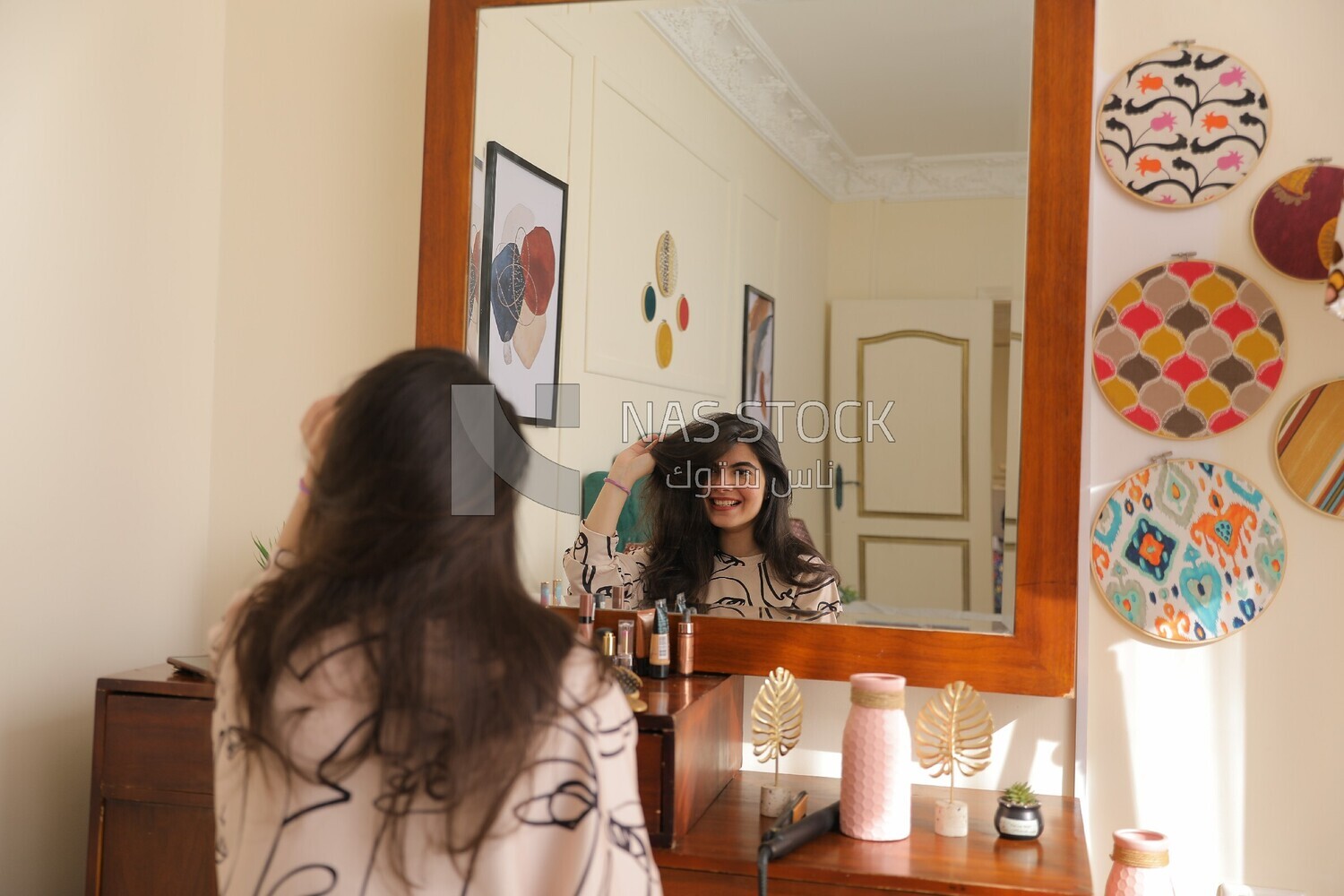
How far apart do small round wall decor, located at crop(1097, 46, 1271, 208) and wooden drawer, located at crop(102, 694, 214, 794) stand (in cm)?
162

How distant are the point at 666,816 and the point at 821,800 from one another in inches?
12.5

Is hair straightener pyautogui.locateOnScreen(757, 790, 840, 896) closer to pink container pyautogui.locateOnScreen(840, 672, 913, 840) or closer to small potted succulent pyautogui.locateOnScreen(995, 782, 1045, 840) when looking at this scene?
pink container pyautogui.locateOnScreen(840, 672, 913, 840)

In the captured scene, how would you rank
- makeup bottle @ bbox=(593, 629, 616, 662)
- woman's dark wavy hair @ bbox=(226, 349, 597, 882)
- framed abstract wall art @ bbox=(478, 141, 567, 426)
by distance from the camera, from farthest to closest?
framed abstract wall art @ bbox=(478, 141, 567, 426)
makeup bottle @ bbox=(593, 629, 616, 662)
woman's dark wavy hair @ bbox=(226, 349, 597, 882)

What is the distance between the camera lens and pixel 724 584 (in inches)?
71.7

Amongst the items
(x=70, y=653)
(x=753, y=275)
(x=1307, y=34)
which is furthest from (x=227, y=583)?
(x=1307, y=34)

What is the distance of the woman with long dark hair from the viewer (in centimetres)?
94

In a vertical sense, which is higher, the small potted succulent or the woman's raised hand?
the woman's raised hand

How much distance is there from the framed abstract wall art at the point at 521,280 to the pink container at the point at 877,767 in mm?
704

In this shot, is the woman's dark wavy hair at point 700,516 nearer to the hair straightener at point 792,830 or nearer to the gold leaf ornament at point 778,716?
the gold leaf ornament at point 778,716

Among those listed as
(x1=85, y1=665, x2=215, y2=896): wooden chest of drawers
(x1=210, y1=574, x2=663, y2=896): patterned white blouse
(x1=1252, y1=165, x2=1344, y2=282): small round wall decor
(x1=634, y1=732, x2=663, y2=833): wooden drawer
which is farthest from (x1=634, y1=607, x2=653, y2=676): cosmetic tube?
(x1=1252, y1=165, x2=1344, y2=282): small round wall decor

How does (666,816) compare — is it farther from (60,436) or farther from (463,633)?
(60,436)

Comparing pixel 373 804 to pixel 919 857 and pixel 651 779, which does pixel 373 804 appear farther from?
pixel 919 857

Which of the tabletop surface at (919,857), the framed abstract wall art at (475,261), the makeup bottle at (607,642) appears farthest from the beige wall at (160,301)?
the tabletop surface at (919,857)

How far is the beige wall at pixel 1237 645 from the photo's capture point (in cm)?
164
